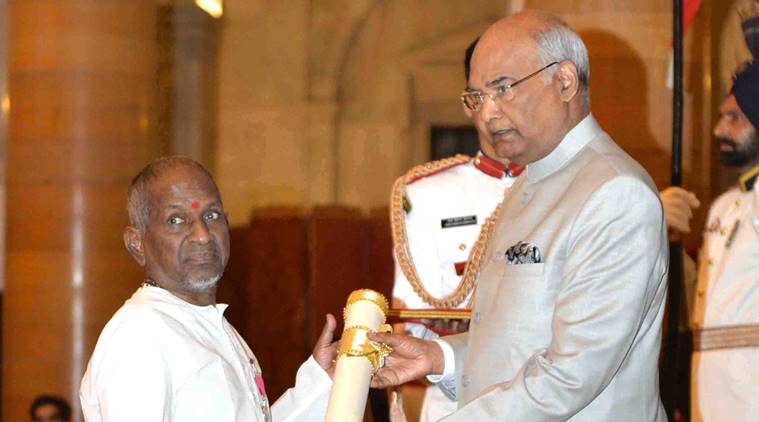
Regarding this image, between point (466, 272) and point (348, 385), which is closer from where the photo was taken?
point (348, 385)

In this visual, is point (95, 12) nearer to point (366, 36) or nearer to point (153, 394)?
point (366, 36)

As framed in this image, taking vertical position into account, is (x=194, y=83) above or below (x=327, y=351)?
above

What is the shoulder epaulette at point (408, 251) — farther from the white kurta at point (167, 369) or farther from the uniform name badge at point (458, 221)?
the white kurta at point (167, 369)

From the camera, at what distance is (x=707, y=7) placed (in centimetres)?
693

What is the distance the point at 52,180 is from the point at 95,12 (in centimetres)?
98

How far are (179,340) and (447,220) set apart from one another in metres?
2.12

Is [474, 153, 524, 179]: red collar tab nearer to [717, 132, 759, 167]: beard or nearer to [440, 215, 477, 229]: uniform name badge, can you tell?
[440, 215, 477, 229]: uniform name badge

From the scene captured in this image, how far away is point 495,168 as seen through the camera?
483 cm

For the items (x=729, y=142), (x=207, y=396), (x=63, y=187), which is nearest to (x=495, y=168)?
(x=729, y=142)

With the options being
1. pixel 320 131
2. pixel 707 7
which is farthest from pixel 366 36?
pixel 707 7

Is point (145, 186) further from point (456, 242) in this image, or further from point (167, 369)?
point (456, 242)

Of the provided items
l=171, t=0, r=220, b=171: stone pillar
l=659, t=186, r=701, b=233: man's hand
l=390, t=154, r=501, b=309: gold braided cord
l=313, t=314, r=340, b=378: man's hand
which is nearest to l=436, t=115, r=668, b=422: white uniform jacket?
l=313, t=314, r=340, b=378: man's hand


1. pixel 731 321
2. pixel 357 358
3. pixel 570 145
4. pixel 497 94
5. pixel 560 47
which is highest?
pixel 560 47

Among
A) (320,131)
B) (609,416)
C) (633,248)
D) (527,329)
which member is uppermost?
(320,131)
